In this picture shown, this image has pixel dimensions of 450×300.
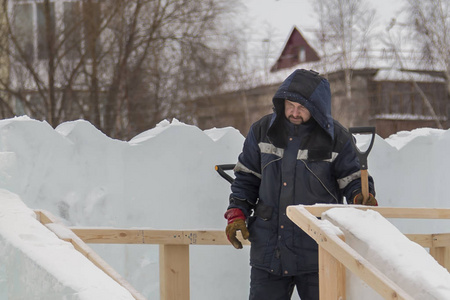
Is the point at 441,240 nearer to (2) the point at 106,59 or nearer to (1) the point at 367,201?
(1) the point at 367,201

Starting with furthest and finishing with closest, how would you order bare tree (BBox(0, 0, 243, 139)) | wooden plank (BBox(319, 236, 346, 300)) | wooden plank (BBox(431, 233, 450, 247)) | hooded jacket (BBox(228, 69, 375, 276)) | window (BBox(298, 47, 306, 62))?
window (BBox(298, 47, 306, 62)) < bare tree (BBox(0, 0, 243, 139)) < wooden plank (BBox(431, 233, 450, 247)) < hooded jacket (BBox(228, 69, 375, 276)) < wooden plank (BBox(319, 236, 346, 300))

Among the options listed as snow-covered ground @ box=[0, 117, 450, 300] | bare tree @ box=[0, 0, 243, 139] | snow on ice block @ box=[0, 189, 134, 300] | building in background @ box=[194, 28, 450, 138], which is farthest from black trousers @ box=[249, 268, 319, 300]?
building in background @ box=[194, 28, 450, 138]

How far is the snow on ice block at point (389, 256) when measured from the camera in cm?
250

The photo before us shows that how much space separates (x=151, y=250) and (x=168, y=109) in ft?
36.4

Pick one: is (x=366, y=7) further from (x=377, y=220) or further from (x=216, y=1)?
(x=377, y=220)

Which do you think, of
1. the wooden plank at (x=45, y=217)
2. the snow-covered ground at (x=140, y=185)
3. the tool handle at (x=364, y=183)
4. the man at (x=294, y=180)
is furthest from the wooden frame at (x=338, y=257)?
the snow-covered ground at (x=140, y=185)

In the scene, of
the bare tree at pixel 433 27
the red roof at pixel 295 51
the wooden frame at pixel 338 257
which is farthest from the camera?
the red roof at pixel 295 51

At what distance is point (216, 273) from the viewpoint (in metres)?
5.46

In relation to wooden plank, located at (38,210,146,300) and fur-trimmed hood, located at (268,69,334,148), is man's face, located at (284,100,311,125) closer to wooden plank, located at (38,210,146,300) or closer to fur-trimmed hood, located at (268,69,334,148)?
fur-trimmed hood, located at (268,69,334,148)

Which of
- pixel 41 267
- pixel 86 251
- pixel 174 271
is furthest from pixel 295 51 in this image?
pixel 41 267

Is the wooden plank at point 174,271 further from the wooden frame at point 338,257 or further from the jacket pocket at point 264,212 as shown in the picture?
the wooden frame at point 338,257

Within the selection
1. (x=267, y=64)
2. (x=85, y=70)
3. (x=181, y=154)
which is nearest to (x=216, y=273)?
(x=181, y=154)

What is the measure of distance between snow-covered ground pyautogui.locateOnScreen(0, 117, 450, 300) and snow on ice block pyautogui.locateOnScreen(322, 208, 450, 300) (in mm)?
2473

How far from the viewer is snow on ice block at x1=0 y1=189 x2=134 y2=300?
2254mm
